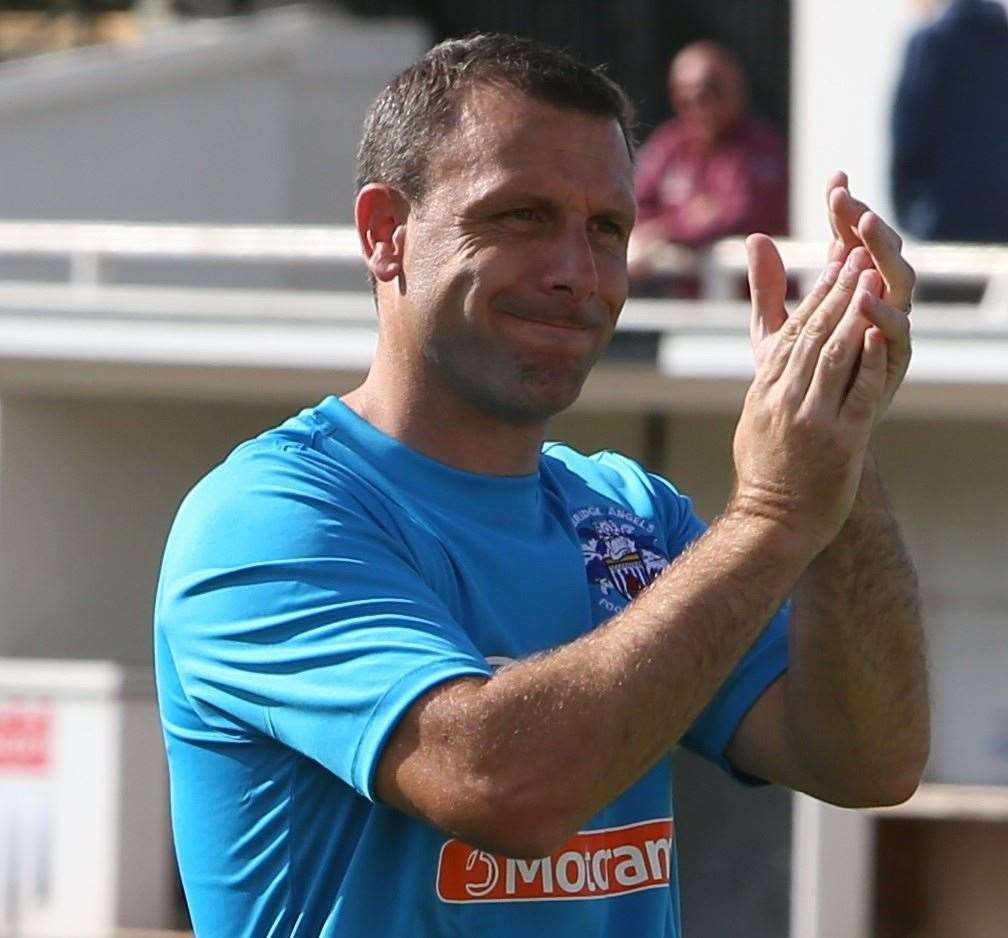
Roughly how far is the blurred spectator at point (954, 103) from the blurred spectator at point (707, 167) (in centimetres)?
79

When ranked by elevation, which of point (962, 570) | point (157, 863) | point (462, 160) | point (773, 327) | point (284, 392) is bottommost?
point (157, 863)

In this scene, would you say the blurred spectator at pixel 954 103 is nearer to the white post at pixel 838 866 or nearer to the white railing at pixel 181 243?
the white railing at pixel 181 243

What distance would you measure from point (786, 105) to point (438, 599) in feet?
33.3

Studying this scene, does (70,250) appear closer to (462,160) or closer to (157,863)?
(157,863)

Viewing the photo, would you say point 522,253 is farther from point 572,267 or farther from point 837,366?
point 837,366

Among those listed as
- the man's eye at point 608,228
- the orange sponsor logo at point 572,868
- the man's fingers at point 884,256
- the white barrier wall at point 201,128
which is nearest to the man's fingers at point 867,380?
the man's fingers at point 884,256

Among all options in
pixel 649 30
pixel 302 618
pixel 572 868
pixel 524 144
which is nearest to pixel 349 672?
pixel 302 618

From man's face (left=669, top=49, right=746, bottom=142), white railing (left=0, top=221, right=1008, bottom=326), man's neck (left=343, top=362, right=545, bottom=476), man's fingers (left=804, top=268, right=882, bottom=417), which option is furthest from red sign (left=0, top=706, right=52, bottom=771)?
man's fingers (left=804, top=268, right=882, bottom=417)

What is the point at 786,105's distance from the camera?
1224 centimetres

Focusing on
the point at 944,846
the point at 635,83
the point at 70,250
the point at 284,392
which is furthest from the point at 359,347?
the point at 635,83

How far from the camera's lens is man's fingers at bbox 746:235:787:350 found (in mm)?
2486

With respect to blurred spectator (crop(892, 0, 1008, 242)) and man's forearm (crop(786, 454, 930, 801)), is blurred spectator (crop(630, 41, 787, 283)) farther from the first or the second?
man's forearm (crop(786, 454, 930, 801))

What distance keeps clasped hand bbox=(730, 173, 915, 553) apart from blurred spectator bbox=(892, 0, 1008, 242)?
15.3ft

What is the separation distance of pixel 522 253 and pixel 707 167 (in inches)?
211
